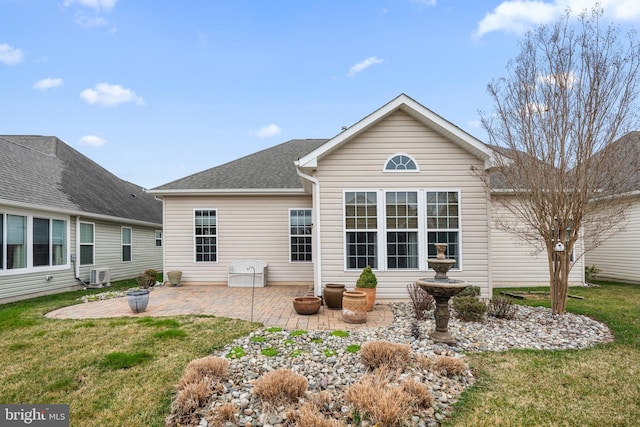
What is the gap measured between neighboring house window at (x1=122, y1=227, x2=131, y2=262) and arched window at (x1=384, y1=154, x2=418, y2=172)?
459 inches

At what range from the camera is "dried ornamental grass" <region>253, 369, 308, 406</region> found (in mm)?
3197

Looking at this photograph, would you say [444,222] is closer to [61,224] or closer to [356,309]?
[356,309]

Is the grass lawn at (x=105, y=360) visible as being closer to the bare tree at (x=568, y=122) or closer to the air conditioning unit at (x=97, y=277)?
the air conditioning unit at (x=97, y=277)

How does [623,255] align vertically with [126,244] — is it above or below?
below

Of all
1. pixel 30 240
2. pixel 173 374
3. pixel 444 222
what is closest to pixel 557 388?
pixel 173 374

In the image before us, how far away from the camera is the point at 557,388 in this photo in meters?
3.56

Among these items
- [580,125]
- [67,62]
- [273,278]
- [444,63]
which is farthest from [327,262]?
[67,62]

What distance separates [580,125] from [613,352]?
3867mm

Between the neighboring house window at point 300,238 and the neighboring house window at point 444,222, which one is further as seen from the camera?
the neighboring house window at point 300,238

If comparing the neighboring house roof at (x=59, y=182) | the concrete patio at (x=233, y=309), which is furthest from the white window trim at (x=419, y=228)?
the neighboring house roof at (x=59, y=182)

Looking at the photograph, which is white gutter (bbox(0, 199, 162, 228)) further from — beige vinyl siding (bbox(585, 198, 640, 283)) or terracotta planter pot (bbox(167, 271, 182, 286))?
beige vinyl siding (bbox(585, 198, 640, 283))

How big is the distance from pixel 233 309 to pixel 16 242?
21.4 feet

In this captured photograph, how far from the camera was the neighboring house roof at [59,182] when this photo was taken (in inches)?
370

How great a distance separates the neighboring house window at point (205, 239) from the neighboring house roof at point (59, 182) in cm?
378
